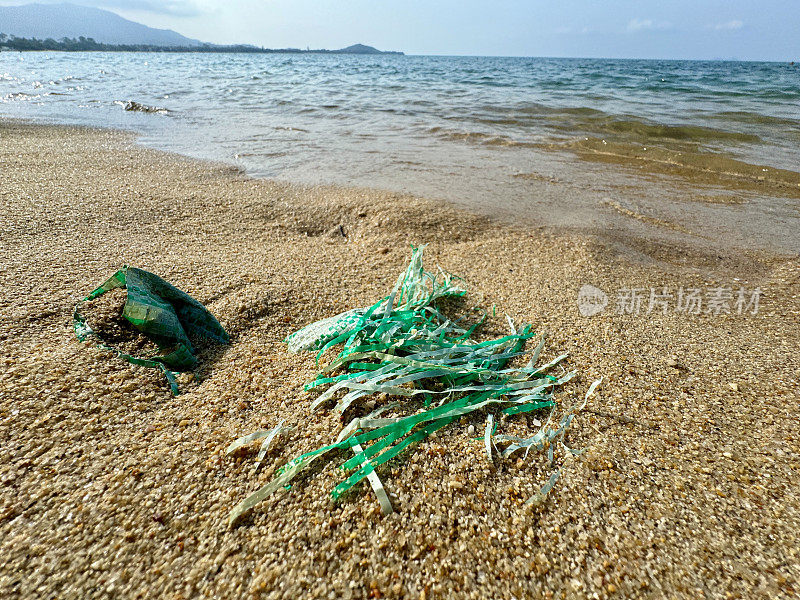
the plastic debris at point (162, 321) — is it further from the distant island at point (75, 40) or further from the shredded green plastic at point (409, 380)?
the distant island at point (75, 40)

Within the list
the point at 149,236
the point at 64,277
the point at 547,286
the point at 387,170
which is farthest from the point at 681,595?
the point at 387,170

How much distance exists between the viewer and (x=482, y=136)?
245 inches

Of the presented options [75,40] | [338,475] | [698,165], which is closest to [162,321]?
[338,475]

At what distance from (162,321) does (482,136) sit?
570 centimetres

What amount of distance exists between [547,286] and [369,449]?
1424mm

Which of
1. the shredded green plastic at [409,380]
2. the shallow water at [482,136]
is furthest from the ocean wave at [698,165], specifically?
the shredded green plastic at [409,380]

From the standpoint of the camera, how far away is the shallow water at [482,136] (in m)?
4.06

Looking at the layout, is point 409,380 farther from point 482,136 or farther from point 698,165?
point 482,136

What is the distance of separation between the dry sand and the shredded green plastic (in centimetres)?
5

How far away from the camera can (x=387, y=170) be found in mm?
4398

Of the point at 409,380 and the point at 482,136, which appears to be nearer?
the point at 409,380

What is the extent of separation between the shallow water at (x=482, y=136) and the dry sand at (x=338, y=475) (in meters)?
1.81

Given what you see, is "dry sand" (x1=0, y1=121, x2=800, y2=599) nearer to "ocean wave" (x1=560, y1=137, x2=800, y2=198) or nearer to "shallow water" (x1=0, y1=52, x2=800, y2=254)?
"shallow water" (x1=0, y1=52, x2=800, y2=254)

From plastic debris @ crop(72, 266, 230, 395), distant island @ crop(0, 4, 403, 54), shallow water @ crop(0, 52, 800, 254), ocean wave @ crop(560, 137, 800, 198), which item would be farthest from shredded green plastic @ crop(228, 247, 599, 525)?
distant island @ crop(0, 4, 403, 54)
